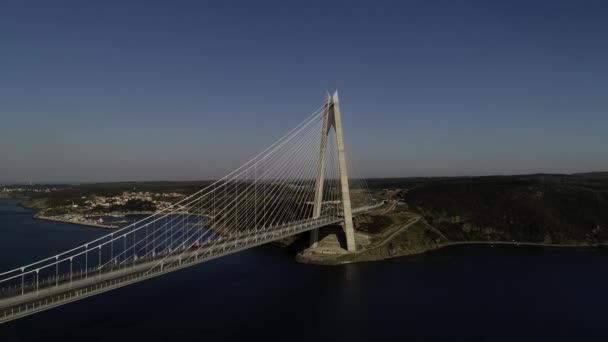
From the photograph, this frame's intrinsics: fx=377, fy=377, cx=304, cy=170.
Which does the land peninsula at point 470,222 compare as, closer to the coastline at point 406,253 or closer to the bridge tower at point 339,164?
the coastline at point 406,253

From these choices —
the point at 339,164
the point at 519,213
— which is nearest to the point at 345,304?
the point at 339,164

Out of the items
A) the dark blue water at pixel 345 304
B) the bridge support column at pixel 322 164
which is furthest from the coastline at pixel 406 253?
the bridge support column at pixel 322 164

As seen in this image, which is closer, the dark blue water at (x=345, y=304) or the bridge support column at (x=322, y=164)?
the dark blue water at (x=345, y=304)

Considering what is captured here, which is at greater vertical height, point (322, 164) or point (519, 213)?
point (322, 164)

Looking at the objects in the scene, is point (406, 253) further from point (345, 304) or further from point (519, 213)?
point (519, 213)

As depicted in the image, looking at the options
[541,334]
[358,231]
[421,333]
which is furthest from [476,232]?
[421,333]

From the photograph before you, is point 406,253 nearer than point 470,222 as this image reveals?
Yes
